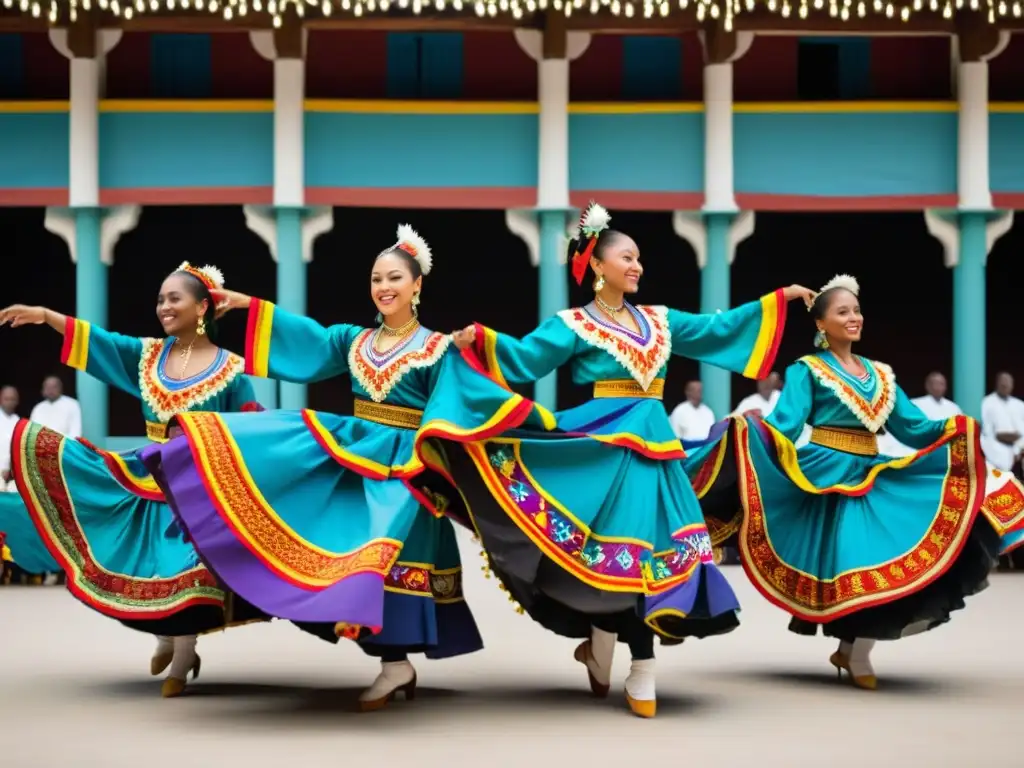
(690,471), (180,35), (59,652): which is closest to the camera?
(690,471)

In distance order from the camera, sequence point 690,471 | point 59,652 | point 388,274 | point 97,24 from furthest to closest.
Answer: point 97,24 → point 59,652 → point 690,471 → point 388,274

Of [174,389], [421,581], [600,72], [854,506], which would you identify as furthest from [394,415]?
[600,72]

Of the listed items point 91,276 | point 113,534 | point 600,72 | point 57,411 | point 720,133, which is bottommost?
point 113,534

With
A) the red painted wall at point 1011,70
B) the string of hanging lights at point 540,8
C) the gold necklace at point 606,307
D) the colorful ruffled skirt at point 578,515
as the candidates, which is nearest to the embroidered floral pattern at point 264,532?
the colorful ruffled skirt at point 578,515

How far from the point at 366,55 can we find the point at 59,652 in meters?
9.84

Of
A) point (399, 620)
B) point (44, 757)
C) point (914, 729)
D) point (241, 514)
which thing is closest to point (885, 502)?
point (914, 729)

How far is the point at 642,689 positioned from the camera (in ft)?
18.5

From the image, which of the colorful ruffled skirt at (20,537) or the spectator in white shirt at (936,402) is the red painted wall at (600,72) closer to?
the spectator in white shirt at (936,402)

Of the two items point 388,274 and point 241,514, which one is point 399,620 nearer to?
point 241,514

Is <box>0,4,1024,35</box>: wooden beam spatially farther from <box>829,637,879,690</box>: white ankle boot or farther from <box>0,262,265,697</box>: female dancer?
<box>829,637,879,690</box>: white ankle boot

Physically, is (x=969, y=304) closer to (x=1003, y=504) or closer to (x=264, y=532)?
(x=1003, y=504)

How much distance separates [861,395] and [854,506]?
443mm

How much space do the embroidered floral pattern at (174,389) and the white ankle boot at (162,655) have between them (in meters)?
0.84

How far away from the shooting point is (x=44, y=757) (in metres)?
4.84
